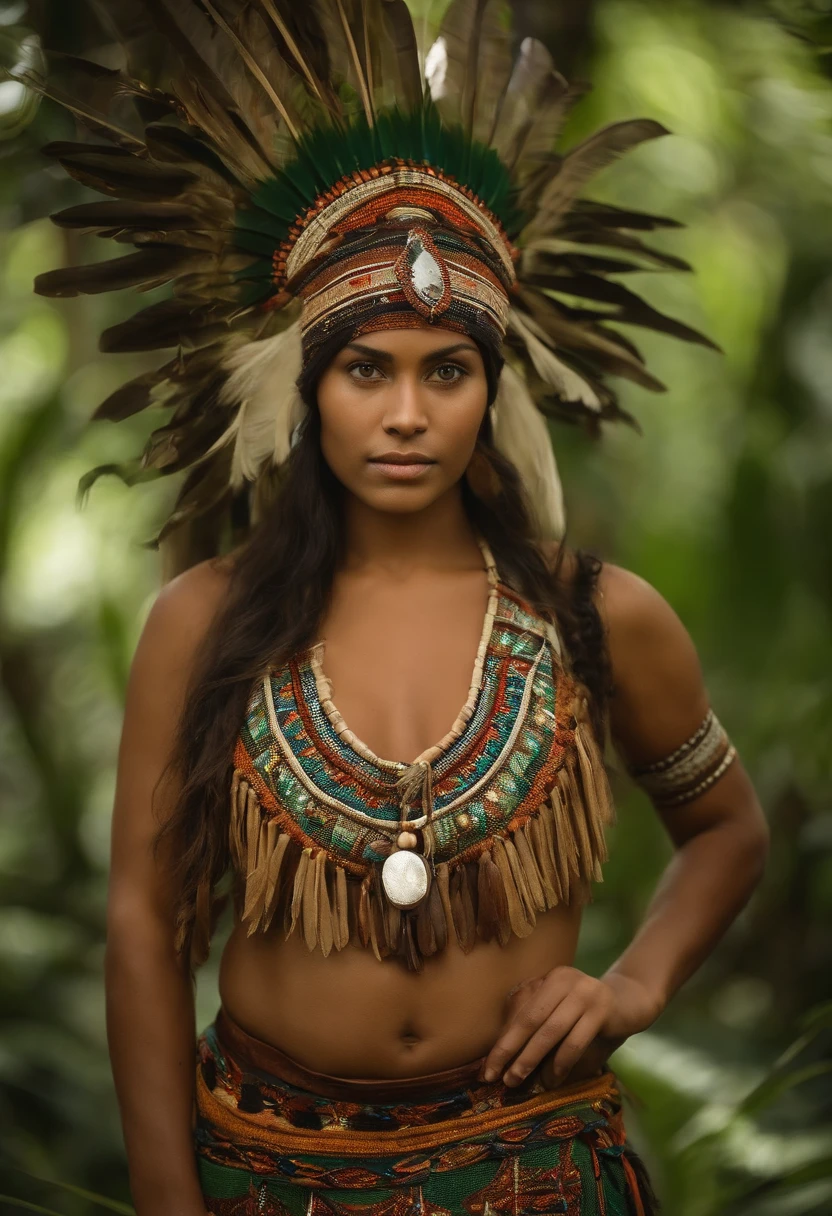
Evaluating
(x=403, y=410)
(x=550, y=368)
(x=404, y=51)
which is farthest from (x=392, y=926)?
(x=404, y=51)

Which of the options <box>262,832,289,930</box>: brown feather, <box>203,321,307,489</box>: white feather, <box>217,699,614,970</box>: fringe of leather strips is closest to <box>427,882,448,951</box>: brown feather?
<box>217,699,614,970</box>: fringe of leather strips

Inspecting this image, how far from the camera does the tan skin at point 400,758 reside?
193 cm

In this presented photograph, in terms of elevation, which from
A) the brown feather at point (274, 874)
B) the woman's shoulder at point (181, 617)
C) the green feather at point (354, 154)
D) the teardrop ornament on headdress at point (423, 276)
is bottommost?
the brown feather at point (274, 874)

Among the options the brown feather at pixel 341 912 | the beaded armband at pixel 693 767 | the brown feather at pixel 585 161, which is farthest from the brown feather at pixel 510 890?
the brown feather at pixel 585 161

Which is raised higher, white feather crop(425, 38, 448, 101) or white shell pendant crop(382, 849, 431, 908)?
white feather crop(425, 38, 448, 101)

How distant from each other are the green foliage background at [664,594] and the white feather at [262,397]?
108cm

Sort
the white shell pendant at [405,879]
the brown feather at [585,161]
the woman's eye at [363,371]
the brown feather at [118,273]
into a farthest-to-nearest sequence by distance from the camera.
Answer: the brown feather at [585,161] → the brown feather at [118,273] → the woman's eye at [363,371] → the white shell pendant at [405,879]

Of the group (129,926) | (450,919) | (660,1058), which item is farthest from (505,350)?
(660,1058)

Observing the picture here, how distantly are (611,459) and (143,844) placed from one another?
2.79m

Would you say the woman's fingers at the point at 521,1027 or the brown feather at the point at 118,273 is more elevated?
the brown feather at the point at 118,273

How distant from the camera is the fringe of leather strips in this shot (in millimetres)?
1905

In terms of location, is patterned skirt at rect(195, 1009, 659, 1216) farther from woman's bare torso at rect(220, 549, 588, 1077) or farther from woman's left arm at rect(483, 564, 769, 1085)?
woman's left arm at rect(483, 564, 769, 1085)

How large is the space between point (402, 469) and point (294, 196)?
48 centimetres

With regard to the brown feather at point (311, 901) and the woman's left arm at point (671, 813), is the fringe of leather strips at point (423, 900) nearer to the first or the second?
the brown feather at point (311, 901)
